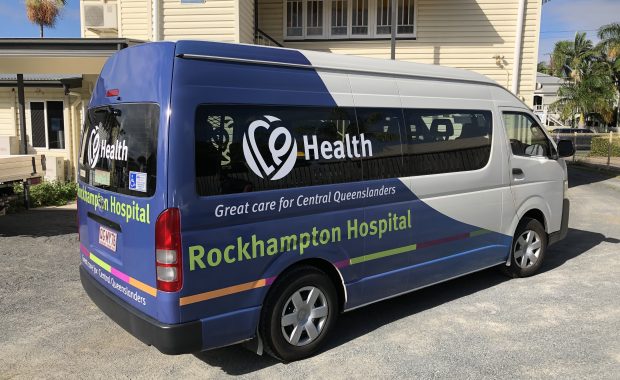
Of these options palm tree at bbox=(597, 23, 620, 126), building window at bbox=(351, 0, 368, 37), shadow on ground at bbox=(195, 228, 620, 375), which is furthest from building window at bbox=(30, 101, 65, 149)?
palm tree at bbox=(597, 23, 620, 126)

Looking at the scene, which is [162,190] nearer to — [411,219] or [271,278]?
[271,278]

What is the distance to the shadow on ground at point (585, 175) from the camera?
16.1 meters

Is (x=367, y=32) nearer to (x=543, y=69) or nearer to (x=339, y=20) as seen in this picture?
(x=339, y=20)

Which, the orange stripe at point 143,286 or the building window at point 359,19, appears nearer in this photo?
the orange stripe at point 143,286

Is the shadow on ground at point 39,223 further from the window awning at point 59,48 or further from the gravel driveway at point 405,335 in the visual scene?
the window awning at point 59,48

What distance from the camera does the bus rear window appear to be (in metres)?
3.30

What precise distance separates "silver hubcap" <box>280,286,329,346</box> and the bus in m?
0.01

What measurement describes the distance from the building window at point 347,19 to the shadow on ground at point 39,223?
724cm

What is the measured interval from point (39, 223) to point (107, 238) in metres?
6.16

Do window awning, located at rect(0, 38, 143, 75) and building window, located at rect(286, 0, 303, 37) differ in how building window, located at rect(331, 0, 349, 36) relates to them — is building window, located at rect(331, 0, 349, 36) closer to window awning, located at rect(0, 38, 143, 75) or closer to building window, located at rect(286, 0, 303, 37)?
building window, located at rect(286, 0, 303, 37)

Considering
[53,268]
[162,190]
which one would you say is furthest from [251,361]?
[53,268]

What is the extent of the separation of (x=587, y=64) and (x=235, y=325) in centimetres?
4746

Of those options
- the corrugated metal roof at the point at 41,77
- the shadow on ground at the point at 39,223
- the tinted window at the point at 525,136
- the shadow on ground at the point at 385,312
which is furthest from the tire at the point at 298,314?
the corrugated metal roof at the point at 41,77

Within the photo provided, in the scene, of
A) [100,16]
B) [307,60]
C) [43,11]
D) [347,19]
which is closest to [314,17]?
[347,19]
